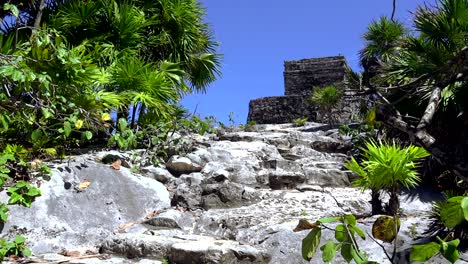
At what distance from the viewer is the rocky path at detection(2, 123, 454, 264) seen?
3.48 m

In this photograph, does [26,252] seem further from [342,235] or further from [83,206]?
[342,235]

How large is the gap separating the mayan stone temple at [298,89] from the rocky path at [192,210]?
7.61 m

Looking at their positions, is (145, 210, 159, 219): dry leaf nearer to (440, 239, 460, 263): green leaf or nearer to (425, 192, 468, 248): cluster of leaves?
(425, 192, 468, 248): cluster of leaves

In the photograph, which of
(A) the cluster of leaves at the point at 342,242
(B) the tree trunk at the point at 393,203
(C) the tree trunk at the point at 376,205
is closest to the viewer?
(A) the cluster of leaves at the point at 342,242

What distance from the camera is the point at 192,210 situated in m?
4.52

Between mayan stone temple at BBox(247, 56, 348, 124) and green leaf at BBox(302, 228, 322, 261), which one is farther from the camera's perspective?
mayan stone temple at BBox(247, 56, 348, 124)

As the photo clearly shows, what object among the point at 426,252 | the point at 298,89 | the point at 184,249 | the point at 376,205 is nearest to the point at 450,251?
the point at 426,252

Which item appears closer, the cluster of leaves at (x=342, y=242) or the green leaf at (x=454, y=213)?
the green leaf at (x=454, y=213)

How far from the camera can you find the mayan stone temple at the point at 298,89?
45.2 ft

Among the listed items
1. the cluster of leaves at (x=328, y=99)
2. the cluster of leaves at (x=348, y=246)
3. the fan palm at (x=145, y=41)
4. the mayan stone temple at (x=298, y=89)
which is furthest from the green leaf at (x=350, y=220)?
the mayan stone temple at (x=298, y=89)

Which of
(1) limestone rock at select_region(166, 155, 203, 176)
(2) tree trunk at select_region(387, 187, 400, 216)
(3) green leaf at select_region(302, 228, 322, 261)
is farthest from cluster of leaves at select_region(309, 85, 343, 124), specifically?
(3) green leaf at select_region(302, 228, 322, 261)

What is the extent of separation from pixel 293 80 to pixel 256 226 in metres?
12.1

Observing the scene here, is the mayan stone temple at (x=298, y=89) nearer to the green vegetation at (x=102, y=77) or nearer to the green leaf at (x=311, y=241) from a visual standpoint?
the green vegetation at (x=102, y=77)

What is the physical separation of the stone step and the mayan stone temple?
1013 centimetres
